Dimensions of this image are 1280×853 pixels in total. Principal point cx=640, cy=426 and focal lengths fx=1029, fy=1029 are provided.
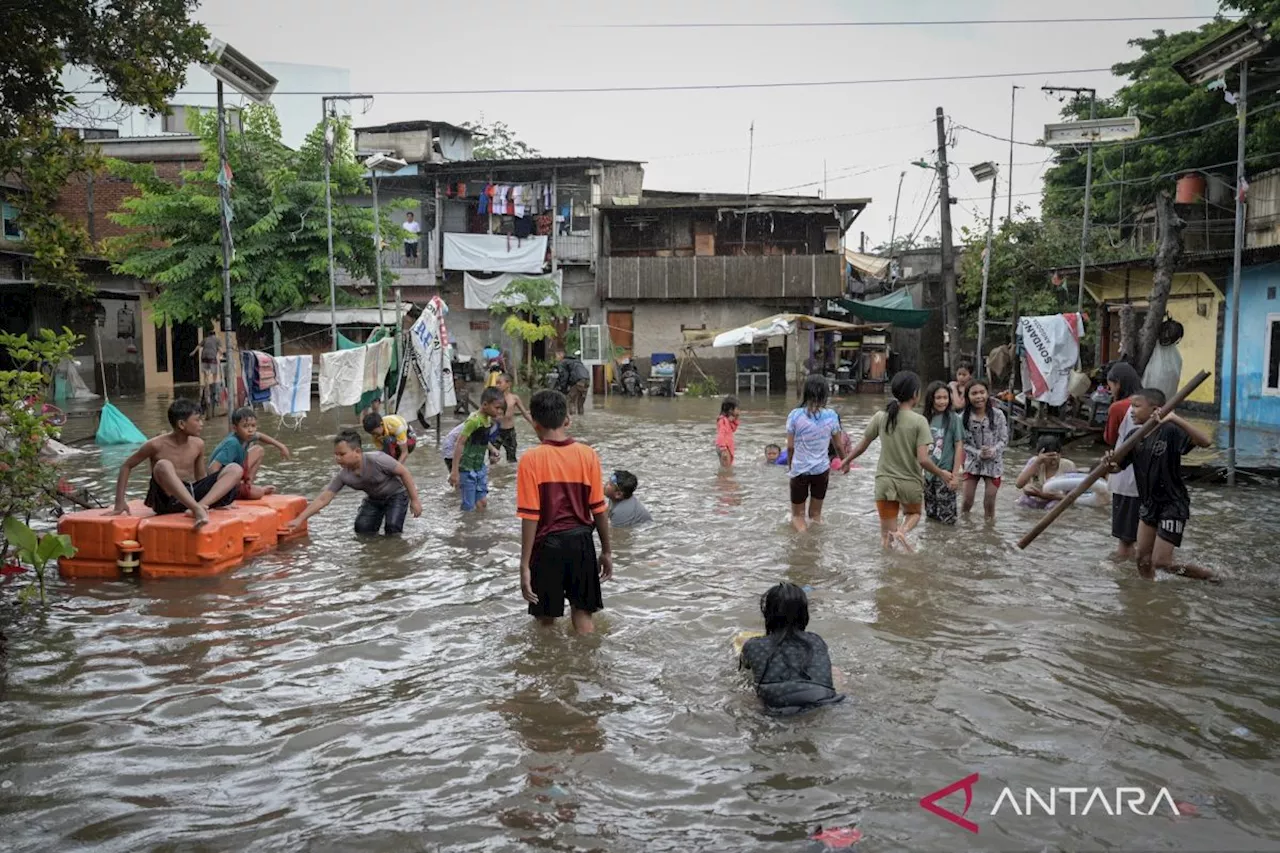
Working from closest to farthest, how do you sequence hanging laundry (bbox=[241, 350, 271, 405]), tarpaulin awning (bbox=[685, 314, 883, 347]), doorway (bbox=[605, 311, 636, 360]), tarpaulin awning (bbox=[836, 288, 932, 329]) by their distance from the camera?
1. hanging laundry (bbox=[241, 350, 271, 405])
2. tarpaulin awning (bbox=[685, 314, 883, 347])
3. tarpaulin awning (bbox=[836, 288, 932, 329])
4. doorway (bbox=[605, 311, 636, 360])

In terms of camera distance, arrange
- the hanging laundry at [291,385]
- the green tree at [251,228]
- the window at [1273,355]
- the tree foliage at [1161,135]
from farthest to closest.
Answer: the green tree at [251,228]
the tree foliage at [1161,135]
the window at [1273,355]
the hanging laundry at [291,385]

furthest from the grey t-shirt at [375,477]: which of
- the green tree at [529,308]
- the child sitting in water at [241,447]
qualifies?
the green tree at [529,308]

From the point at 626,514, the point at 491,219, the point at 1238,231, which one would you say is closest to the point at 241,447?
the point at 626,514

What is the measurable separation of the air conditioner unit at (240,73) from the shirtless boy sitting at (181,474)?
5148 mm

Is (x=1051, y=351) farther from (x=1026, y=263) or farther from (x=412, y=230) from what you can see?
(x=412, y=230)

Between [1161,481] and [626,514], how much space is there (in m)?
4.68

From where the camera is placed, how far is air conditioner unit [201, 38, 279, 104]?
1162 centimetres

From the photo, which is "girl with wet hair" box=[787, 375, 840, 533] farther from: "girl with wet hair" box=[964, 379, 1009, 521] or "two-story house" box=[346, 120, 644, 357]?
"two-story house" box=[346, 120, 644, 357]

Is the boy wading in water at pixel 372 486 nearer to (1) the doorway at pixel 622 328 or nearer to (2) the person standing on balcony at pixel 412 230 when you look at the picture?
(1) the doorway at pixel 622 328

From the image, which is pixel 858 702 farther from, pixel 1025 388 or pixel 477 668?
pixel 1025 388

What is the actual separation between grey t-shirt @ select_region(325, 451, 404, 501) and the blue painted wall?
15163 millimetres

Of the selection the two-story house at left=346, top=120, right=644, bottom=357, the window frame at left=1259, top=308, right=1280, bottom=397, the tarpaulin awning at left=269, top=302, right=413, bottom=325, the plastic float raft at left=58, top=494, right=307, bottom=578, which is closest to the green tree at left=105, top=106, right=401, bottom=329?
the tarpaulin awning at left=269, top=302, right=413, bottom=325

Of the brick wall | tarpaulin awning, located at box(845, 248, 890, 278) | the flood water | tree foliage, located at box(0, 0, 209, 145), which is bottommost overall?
the flood water

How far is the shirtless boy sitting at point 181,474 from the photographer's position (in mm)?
7797
